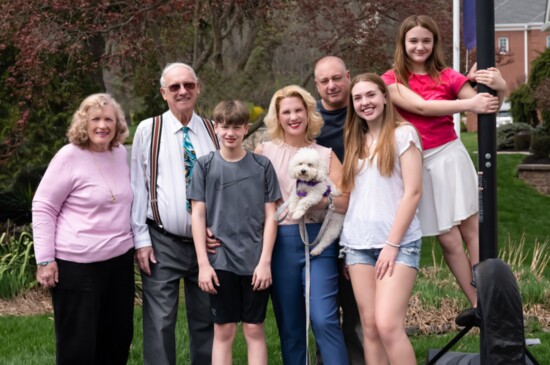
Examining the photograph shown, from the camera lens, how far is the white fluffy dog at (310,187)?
4.84 metres

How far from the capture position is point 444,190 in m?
5.12

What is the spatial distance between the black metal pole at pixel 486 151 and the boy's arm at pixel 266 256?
46.4 inches

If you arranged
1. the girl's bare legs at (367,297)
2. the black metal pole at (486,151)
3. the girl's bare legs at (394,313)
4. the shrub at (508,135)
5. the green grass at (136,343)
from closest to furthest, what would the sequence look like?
the black metal pole at (486,151) → the girl's bare legs at (394,313) → the girl's bare legs at (367,297) → the green grass at (136,343) → the shrub at (508,135)

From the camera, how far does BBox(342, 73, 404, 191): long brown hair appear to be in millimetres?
4758

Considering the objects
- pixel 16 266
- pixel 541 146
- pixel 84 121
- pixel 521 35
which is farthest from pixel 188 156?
pixel 521 35

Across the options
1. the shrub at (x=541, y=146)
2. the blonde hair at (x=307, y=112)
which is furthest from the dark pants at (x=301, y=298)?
the shrub at (x=541, y=146)

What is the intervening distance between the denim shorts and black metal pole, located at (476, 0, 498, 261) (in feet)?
1.29

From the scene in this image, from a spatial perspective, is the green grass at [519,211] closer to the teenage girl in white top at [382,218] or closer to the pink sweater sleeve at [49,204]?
the teenage girl in white top at [382,218]

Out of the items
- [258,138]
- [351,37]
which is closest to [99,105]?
[351,37]

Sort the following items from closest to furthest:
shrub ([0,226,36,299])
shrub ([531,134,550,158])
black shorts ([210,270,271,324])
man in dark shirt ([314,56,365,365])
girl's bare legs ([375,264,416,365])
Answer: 1. girl's bare legs ([375,264,416,365])
2. black shorts ([210,270,271,324])
3. man in dark shirt ([314,56,365,365])
4. shrub ([0,226,36,299])
5. shrub ([531,134,550,158])

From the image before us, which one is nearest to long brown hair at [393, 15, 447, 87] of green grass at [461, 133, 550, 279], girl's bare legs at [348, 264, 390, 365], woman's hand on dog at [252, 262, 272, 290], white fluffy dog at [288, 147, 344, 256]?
white fluffy dog at [288, 147, 344, 256]

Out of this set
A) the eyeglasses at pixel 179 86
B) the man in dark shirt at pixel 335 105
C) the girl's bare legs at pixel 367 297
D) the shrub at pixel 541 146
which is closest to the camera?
the girl's bare legs at pixel 367 297

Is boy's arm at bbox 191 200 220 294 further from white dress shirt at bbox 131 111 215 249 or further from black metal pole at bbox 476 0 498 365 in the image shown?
black metal pole at bbox 476 0 498 365

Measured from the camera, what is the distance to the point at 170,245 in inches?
207
